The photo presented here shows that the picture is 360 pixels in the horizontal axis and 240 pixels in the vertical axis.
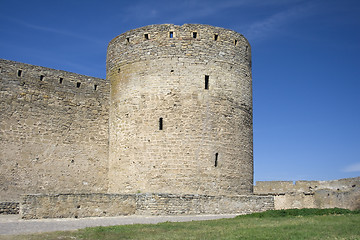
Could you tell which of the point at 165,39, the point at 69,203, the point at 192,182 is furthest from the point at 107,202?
the point at 165,39

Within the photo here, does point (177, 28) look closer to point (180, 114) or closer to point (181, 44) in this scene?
point (181, 44)

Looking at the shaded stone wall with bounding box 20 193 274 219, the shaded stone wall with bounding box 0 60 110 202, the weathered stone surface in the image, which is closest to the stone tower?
the shaded stone wall with bounding box 0 60 110 202

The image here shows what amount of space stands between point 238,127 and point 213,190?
296cm

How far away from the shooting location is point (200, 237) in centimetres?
839

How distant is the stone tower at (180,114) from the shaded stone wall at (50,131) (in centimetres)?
70

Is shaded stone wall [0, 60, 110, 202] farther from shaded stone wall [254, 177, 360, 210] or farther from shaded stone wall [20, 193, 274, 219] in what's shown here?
shaded stone wall [254, 177, 360, 210]

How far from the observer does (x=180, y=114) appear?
16.9 meters

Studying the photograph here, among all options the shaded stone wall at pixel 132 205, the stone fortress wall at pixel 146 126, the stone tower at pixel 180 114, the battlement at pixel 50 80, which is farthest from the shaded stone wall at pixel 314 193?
the battlement at pixel 50 80

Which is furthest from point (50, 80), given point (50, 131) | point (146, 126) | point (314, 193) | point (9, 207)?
point (314, 193)

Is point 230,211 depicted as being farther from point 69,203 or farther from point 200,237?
point 200,237

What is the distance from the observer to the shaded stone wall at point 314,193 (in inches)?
711

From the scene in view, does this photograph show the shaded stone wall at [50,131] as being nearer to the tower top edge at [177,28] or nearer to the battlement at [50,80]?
the battlement at [50,80]

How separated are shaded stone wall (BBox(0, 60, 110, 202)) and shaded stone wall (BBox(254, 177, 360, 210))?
817 cm

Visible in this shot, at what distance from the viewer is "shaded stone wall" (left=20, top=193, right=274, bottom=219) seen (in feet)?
41.9
